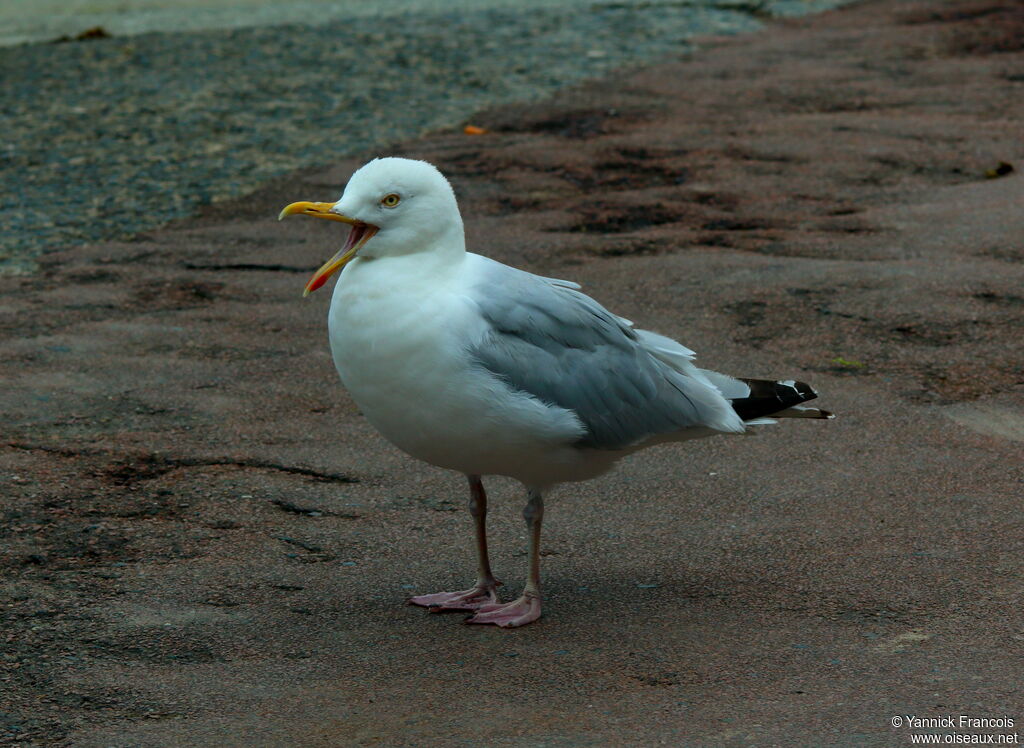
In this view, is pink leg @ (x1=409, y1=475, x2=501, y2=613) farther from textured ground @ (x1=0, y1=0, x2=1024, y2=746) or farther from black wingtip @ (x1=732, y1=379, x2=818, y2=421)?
black wingtip @ (x1=732, y1=379, x2=818, y2=421)

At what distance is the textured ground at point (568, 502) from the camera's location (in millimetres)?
3186

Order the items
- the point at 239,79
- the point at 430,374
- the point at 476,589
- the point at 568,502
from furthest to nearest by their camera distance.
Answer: the point at 239,79 → the point at 568,502 → the point at 476,589 → the point at 430,374

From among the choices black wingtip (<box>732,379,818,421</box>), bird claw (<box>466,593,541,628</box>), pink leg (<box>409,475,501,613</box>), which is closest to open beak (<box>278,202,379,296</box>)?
pink leg (<box>409,475,501,613</box>)

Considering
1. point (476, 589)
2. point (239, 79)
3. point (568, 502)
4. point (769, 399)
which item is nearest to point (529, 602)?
point (476, 589)

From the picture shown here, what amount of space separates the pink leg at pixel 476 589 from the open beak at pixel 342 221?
0.77m

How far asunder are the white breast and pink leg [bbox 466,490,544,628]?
23cm

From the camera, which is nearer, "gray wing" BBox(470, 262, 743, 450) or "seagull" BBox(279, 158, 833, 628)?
"seagull" BBox(279, 158, 833, 628)

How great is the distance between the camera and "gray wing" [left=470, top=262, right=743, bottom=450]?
141 inches

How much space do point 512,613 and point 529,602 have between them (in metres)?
0.06

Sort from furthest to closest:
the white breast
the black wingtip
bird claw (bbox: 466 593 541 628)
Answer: the black wingtip
bird claw (bbox: 466 593 541 628)
the white breast

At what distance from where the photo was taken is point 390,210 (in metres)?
3.59

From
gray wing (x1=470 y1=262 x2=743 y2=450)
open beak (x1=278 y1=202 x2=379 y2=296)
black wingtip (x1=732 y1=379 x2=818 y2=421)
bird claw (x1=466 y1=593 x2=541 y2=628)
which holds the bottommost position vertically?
bird claw (x1=466 y1=593 x2=541 y2=628)

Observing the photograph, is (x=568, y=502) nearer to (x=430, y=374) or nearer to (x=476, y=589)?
(x=476, y=589)

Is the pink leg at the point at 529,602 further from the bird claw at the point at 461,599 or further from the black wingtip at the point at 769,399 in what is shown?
the black wingtip at the point at 769,399
